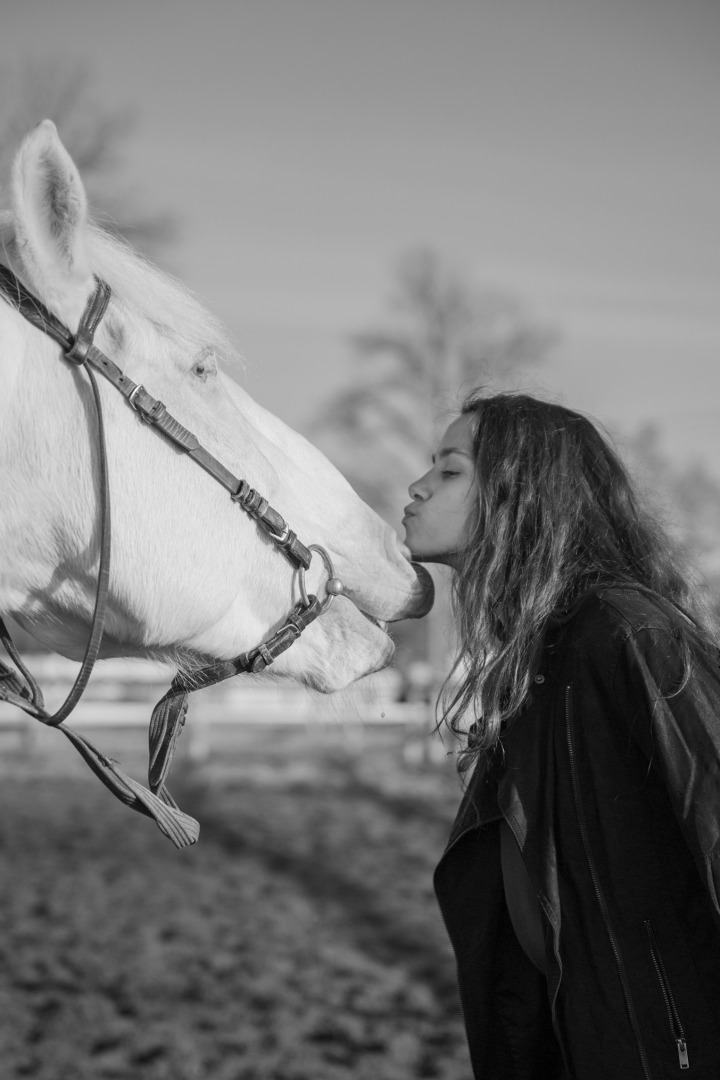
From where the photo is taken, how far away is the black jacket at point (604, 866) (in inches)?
65.1

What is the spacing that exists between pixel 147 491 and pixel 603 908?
1.13m

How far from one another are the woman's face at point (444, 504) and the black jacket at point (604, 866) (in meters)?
0.38

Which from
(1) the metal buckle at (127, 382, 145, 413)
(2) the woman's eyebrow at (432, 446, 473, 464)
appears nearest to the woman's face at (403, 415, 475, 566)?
(2) the woman's eyebrow at (432, 446, 473, 464)

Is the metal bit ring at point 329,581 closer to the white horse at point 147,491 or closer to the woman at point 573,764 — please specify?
the white horse at point 147,491

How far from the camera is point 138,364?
71.8 inches

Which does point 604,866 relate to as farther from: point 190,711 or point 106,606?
point 190,711

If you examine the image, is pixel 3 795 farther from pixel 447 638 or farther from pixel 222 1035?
pixel 447 638

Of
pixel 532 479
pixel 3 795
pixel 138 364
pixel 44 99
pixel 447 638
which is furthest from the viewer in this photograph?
pixel 3 795

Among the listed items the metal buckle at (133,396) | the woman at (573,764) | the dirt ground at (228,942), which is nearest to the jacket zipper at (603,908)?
the woman at (573,764)

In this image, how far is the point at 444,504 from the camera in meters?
2.23

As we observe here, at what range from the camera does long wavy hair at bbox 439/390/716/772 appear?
6.59ft

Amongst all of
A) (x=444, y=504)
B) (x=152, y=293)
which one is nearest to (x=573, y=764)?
(x=444, y=504)

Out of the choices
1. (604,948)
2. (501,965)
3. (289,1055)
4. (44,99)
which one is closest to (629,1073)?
(604,948)

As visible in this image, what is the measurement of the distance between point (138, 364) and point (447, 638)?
1072 mm
